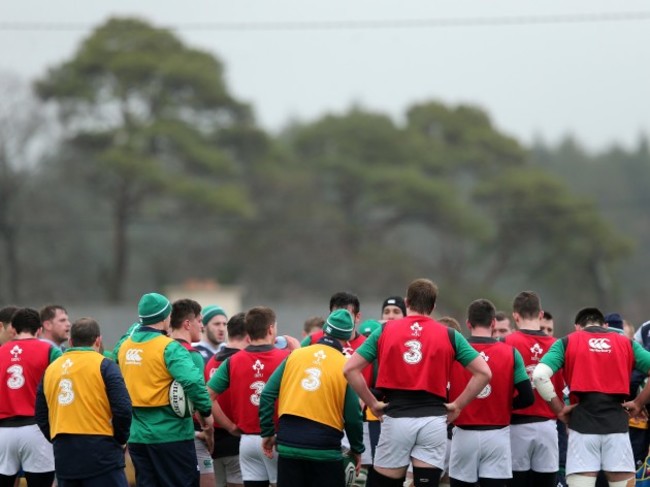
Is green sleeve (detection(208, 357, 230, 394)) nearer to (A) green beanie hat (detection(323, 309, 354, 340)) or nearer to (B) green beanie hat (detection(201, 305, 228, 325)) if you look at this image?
(A) green beanie hat (detection(323, 309, 354, 340))

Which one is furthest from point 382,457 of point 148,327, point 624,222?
point 624,222

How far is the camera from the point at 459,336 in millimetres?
9453

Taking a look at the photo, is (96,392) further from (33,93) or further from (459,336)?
(33,93)

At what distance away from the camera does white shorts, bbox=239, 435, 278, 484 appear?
10.7 m

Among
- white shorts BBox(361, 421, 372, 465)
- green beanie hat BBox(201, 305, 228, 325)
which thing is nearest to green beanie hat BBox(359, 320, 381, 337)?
white shorts BBox(361, 421, 372, 465)

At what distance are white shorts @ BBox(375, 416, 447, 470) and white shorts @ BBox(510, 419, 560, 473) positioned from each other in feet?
5.87

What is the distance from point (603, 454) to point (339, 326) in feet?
9.05

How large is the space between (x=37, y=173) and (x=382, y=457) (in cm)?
4399

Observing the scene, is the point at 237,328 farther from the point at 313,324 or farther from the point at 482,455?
the point at 482,455

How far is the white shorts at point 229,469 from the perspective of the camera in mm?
11453

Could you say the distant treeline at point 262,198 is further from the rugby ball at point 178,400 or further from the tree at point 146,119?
the rugby ball at point 178,400

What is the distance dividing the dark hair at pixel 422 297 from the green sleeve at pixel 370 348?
392mm

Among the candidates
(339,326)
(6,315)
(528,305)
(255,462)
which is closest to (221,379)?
(255,462)

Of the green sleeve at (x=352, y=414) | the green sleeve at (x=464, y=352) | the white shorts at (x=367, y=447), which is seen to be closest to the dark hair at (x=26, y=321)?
the green sleeve at (x=352, y=414)
